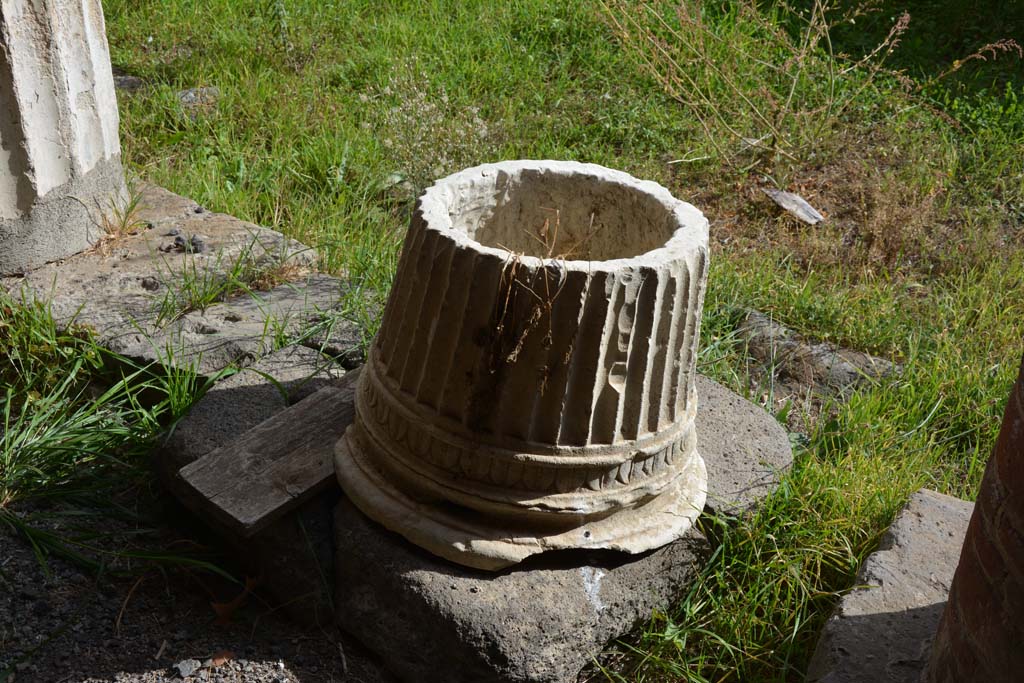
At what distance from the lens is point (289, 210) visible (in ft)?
14.3

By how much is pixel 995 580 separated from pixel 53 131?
10.6 feet

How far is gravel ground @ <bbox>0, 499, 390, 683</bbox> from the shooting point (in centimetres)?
255

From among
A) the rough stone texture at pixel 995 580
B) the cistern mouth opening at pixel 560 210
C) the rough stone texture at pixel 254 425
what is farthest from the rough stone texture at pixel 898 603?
the rough stone texture at pixel 254 425

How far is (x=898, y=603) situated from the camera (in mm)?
2562

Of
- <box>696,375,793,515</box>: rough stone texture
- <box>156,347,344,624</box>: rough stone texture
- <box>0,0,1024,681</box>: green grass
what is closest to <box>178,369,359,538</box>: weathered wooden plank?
<box>156,347,344,624</box>: rough stone texture

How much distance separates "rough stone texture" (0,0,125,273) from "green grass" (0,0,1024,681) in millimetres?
434

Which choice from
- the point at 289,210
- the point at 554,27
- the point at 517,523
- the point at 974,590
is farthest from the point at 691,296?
the point at 554,27

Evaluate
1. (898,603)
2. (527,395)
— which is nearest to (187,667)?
(527,395)

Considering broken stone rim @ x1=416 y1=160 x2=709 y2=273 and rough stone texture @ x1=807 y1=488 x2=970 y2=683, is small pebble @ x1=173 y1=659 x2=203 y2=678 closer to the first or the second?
broken stone rim @ x1=416 y1=160 x2=709 y2=273

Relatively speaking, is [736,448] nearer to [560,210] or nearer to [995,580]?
[560,210]

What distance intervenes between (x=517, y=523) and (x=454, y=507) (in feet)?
0.54

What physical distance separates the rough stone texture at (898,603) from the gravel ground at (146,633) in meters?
1.13

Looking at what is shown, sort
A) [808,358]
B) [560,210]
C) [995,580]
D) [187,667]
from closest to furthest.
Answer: [995,580]
[187,667]
[560,210]
[808,358]

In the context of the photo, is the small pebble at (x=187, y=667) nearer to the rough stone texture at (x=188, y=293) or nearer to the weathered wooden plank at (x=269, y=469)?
the weathered wooden plank at (x=269, y=469)
